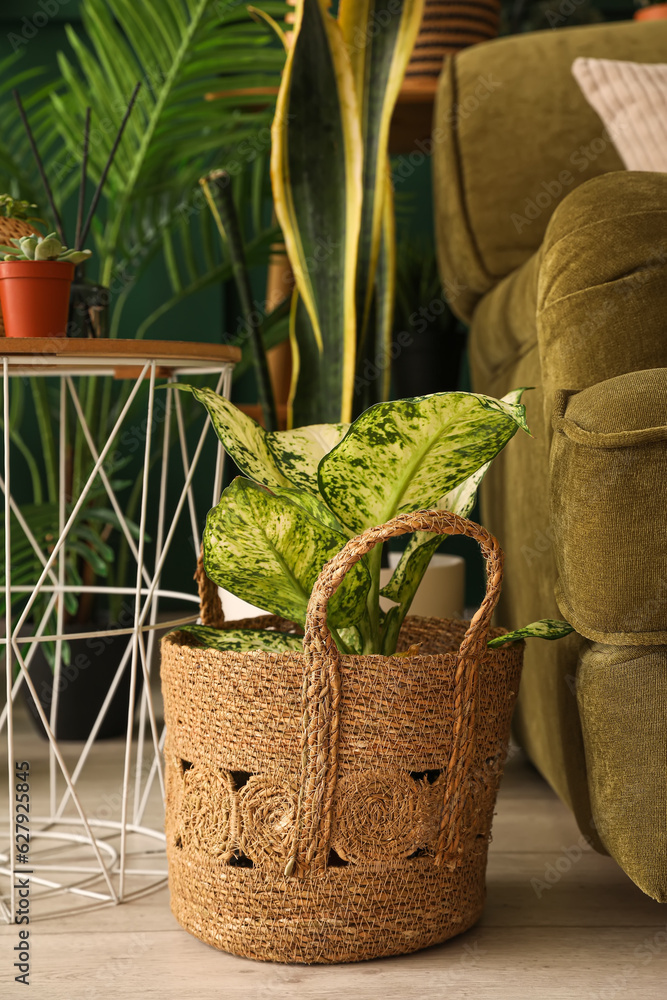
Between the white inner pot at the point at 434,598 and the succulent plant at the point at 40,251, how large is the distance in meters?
0.47

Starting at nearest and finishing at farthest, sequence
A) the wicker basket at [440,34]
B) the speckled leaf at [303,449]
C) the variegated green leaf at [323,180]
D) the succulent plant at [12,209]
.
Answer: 1. the speckled leaf at [303,449]
2. the succulent plant at [12,209]
3. the variegated green leaf at [323,180]
4. the wicker basket at [440,34]

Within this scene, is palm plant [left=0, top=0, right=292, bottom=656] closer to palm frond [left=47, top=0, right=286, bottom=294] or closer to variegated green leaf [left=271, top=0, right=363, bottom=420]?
palm frond [left=47, top=0, right=286, bottom=294]

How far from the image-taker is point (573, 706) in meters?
0.86

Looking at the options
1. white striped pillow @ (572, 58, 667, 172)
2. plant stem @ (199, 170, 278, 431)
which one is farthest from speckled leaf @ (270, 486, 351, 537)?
white striped pillow @ (572, 58, 667, 172)

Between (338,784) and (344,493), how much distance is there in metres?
0.22

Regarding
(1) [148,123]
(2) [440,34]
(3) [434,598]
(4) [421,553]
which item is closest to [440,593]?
(3) [434,598]

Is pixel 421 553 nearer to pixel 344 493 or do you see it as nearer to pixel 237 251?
pixel 344 493

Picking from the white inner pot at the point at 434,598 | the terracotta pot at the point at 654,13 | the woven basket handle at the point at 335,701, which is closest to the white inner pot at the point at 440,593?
the white inner pot at the point at 434,598

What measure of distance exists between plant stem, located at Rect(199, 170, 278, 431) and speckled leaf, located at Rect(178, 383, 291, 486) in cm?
39

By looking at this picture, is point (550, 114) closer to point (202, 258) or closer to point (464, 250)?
point (464, 250)

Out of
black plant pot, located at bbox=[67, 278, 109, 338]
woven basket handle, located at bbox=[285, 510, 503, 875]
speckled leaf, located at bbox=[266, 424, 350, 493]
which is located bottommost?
woven basket handle, located at bbox=[285, 510, 503, 875]

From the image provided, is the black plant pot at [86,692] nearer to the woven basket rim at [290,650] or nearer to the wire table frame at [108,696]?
the wire table frame at [108,696]

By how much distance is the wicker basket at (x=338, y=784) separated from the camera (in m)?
0.71

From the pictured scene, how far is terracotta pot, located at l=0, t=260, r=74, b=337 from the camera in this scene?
2.81ft
